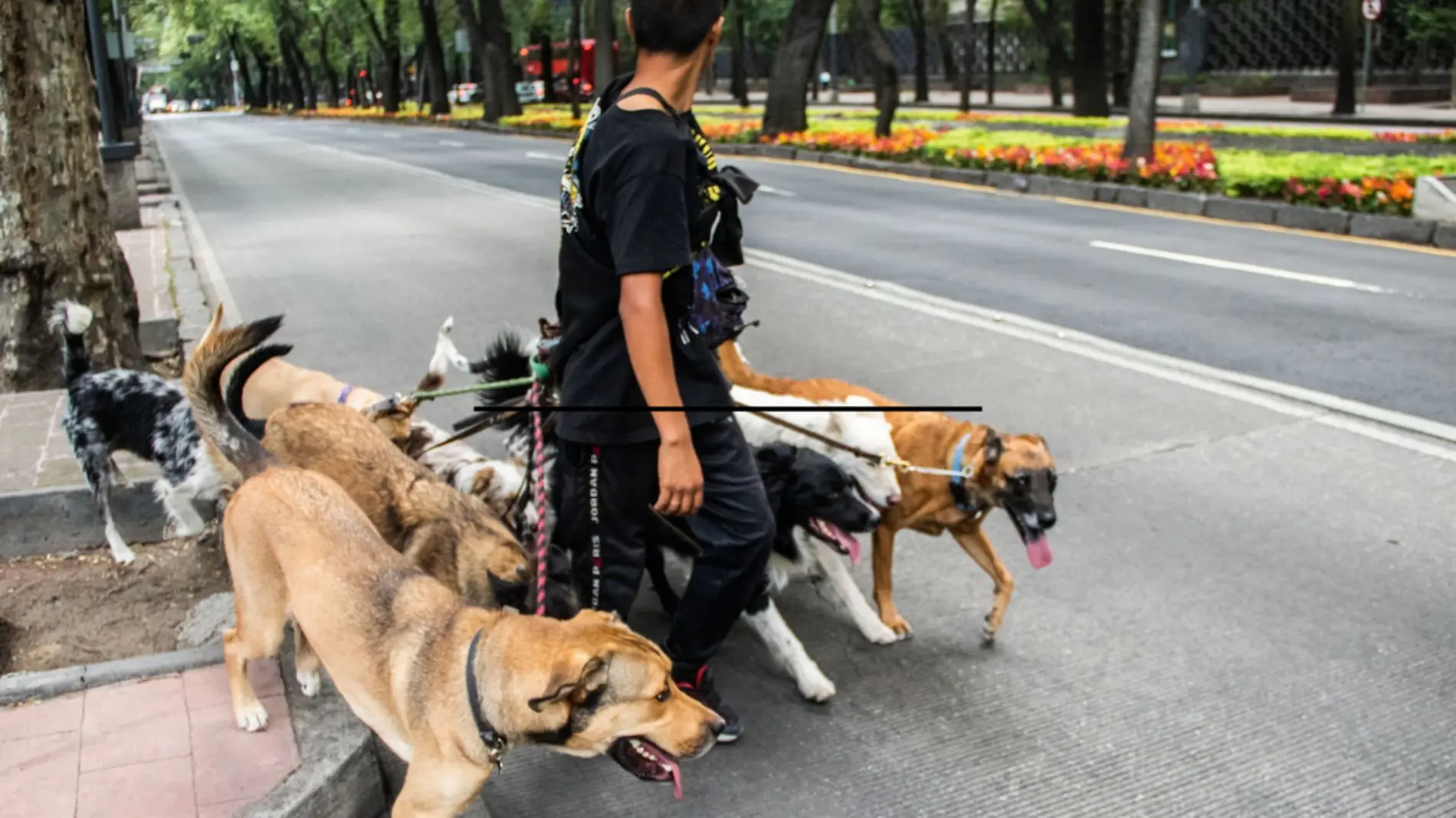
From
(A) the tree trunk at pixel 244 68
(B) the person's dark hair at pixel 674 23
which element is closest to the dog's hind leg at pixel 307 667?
(B) the person's dark hair at pixel 674 23

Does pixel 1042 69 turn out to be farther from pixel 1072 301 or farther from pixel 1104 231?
pixel 1072 301

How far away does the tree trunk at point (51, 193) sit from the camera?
6980mm

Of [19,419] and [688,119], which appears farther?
[19,419]

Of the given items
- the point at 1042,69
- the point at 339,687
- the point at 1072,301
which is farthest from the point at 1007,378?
the point at 1042,69

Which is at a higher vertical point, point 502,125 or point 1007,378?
point 502,125

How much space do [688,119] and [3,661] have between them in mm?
3269

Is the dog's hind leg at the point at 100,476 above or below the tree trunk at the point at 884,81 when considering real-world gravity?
below

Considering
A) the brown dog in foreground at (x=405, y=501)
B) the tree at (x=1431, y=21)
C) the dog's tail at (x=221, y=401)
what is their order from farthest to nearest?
the tree at (x=1431, y=21), the dog's tail at (x=221, y=401), the brown dog in foreground at (x=405, y=501)

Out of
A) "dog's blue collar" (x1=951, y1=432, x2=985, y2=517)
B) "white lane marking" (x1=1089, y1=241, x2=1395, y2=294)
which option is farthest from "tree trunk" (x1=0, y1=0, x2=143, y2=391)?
"white lane marking" (x1=1089, y1=241, x2=1395, y2=294)

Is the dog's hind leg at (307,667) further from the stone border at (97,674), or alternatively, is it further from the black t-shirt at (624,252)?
the black t-shirt at (624,252)

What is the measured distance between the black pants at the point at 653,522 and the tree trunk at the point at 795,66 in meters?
25.1

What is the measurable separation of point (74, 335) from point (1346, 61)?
31457mm

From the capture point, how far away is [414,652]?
3303mm

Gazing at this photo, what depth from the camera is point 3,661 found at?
4699 millimetres
